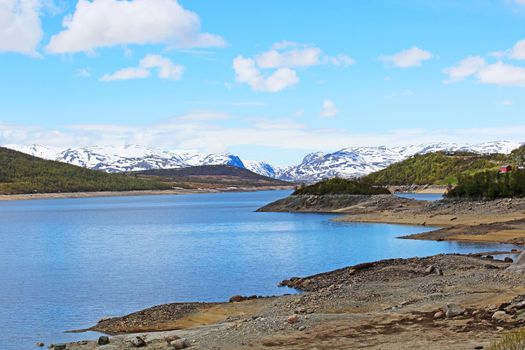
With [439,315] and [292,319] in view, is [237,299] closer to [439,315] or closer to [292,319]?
[292,319]

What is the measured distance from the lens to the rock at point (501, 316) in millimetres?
20984

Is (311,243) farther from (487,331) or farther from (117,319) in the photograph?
(487,331)

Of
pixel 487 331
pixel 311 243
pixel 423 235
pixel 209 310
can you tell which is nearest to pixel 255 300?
pixel 209 310

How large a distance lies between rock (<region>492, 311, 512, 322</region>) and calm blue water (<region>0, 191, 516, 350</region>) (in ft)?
53.2

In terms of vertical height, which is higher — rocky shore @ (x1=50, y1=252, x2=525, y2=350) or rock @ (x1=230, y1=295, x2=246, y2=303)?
rocky shore @ (x1=50, y1=252, x2=525, y2=350)

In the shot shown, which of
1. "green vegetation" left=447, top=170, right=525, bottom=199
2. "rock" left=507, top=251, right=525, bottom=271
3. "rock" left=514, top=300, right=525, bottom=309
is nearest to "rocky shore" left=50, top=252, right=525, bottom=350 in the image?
"rock" left=514, top=300, right=525, bottom=309

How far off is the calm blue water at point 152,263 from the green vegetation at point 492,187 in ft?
51.8

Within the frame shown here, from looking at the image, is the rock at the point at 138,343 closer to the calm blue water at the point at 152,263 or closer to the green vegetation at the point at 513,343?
the calm blue water at the point at 152,263

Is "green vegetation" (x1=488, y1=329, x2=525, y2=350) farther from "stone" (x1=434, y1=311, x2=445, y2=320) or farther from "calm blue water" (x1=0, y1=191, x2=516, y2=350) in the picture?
"calm blue water" (x1=0, y1=191, x2=516, y2=350)

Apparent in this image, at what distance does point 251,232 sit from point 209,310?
54.1m

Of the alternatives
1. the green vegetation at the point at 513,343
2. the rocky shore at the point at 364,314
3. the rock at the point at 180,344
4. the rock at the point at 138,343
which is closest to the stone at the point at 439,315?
the rocky shore at the point at 364,314

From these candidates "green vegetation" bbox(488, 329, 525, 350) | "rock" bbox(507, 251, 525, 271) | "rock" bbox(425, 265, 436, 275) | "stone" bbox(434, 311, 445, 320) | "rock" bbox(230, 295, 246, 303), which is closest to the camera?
"green vegetation" bbox(488, 329, 525, 350)

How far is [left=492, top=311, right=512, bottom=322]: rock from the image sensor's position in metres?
21.0

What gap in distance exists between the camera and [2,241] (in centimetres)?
8181
